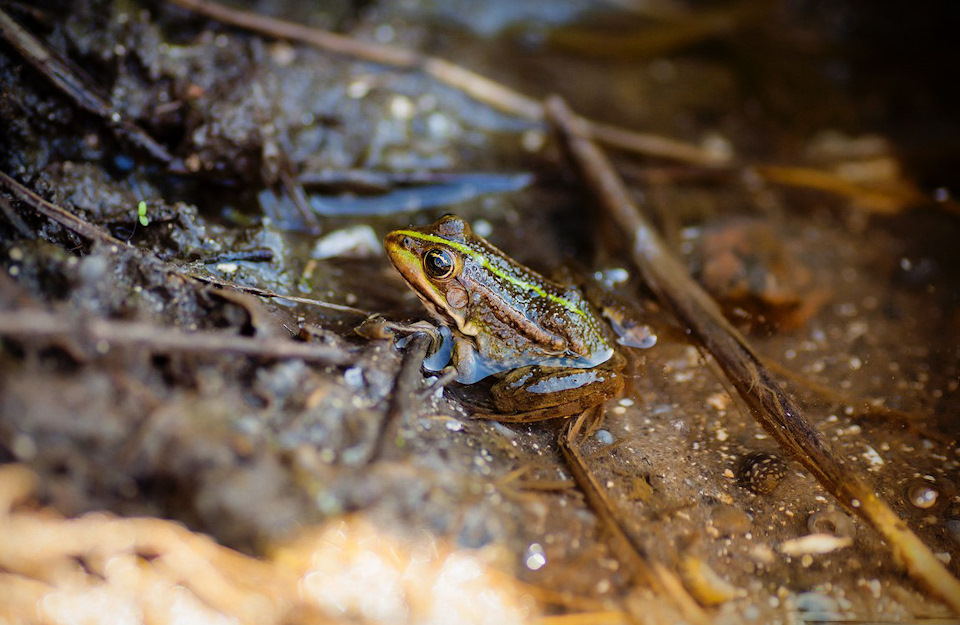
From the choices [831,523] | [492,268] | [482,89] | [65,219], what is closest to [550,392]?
[492,268]

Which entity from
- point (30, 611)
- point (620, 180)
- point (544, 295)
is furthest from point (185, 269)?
point (620, 180)

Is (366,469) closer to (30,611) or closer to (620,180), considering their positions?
(30,611)

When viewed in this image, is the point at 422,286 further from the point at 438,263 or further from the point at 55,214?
the point at 55,214

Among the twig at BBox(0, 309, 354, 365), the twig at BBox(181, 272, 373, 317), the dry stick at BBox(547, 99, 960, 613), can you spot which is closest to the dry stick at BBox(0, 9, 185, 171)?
the twig at BBox(181, 272, 373, 317)

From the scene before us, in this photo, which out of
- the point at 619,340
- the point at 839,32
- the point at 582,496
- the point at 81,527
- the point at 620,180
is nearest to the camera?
the point at 81,527

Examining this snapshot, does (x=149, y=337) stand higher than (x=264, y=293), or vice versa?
(x=264, y=293)

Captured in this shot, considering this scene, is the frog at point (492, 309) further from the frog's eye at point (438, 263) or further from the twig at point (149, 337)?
the twig at point (149, 337)

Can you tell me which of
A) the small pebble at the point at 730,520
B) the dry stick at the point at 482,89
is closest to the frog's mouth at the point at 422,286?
the small pebble at the point at 730,520
